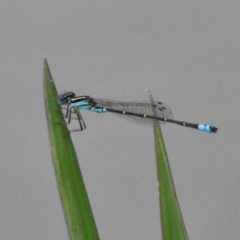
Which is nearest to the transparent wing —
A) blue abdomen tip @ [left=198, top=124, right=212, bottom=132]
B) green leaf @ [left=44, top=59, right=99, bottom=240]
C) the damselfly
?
the damselfly

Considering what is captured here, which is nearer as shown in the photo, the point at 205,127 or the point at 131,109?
the point at 205,127

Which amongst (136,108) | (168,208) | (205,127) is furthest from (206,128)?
(168,208)

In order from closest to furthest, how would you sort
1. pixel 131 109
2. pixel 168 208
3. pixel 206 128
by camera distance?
pixel 168 208 → pixel 206 128 → pixel 131 109

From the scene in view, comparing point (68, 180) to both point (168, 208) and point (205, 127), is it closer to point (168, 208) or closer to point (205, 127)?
point (168, 208)

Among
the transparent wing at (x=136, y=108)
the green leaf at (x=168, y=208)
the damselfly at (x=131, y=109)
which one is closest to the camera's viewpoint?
the green leaf at (x=168, y=208)

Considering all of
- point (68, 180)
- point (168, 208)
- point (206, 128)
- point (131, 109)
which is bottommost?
point (168, 208)

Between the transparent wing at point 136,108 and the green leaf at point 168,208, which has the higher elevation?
the transparent wing at point 136,108

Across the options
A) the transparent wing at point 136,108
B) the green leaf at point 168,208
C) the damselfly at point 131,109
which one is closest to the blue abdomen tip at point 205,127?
the damselfly at point 131,109

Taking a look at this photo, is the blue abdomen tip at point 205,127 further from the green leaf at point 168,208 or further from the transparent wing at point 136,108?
the green leaf at point 168,208

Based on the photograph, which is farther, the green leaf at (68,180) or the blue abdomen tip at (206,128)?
the blue abdomen tip at (206,128)

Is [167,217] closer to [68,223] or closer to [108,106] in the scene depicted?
[68,223]
